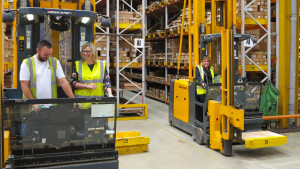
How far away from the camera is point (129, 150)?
7012mm

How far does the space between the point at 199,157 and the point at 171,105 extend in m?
3.18

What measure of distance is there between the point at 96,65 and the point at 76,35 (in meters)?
0.72

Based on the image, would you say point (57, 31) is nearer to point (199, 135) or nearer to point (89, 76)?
point (89, 76)

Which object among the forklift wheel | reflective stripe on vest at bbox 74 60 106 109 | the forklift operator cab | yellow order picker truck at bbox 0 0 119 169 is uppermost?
the forklift operator cab

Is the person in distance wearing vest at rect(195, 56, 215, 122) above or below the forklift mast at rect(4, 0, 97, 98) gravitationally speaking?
below

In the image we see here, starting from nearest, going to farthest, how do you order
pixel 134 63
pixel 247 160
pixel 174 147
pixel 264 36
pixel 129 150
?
pixel 247 160, pixel 129 150, pixel 174 147, pixel 264 36, pixel 134 63

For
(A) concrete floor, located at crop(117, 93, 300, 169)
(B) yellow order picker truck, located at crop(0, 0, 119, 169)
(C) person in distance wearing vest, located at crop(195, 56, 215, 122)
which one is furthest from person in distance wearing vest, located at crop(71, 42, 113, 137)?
(C) person in distance wearing vest, located at crop(195, 56, 215, 122)

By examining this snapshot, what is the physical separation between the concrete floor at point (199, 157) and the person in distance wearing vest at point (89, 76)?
171cm

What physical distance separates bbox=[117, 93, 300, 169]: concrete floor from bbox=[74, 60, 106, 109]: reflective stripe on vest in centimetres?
169

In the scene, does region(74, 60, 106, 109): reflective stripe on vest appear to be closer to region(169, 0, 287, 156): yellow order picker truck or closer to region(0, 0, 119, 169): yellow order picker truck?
region(0, 0, 119, 169): yellow order picker truck

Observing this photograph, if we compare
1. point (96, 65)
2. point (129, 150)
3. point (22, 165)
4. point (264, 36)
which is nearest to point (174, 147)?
point (129, 150)

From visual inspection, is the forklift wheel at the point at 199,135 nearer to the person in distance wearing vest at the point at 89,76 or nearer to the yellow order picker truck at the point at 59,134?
the person in distance wearing vest at the point at 89,76

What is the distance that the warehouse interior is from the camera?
3.94 m

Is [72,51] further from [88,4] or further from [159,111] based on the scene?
[159,111]
